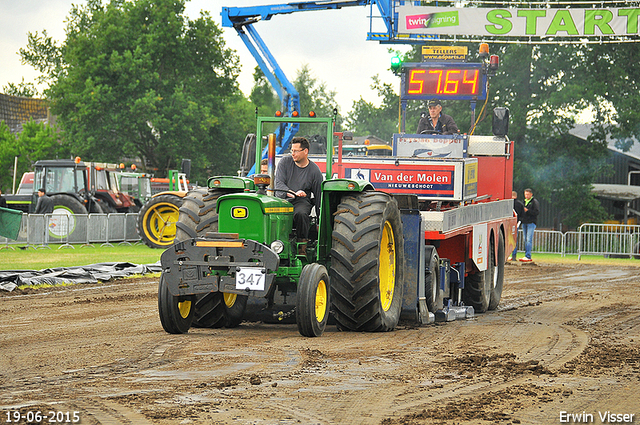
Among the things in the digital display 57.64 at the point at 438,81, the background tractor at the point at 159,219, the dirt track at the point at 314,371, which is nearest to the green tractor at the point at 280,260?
the dirt track at the point at 314,371

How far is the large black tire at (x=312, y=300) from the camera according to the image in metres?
8.04

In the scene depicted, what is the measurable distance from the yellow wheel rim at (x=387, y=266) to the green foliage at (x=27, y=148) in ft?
129

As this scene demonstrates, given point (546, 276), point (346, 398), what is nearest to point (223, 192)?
point (346, 398)

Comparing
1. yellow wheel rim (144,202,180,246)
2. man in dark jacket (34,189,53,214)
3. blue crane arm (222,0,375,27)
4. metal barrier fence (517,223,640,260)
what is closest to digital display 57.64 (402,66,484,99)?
blue crane arm (222,0,375,27)

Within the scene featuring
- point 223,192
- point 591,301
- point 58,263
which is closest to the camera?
point 223,192

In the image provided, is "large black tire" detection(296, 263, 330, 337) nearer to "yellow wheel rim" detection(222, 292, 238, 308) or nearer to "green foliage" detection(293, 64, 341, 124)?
"yellow wheel rim" detection(222, 292, 238, 308)

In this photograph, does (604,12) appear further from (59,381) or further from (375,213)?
(59,381)

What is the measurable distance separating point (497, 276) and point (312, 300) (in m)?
5.93

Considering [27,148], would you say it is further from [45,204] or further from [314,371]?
[314,371]

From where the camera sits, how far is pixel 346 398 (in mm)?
5734

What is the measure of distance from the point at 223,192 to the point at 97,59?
3412cm

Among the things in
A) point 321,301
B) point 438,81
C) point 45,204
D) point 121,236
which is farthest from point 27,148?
point 321,301

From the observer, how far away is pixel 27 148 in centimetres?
4769

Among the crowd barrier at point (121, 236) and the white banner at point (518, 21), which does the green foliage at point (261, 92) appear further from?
the crowd barrier at point (121, 236)
